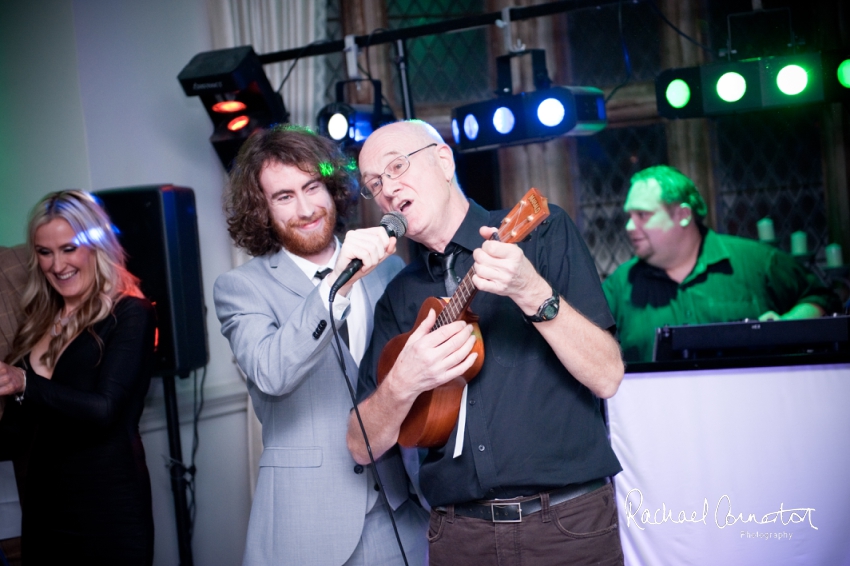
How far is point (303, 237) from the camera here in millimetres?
2062

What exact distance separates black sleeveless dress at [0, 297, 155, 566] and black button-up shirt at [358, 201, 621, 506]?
4.34ft

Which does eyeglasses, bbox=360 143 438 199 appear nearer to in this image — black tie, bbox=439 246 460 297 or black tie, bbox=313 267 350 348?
black tie, bbox=439 246 460 297

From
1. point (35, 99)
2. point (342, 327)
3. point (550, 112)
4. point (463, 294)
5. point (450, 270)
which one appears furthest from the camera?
point (550, 112)

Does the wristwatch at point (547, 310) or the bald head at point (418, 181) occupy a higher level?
the bald head at point (418, 181)

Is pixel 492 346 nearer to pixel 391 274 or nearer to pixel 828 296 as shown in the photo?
pixel 391 274

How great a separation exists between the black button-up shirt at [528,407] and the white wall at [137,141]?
2.30 m

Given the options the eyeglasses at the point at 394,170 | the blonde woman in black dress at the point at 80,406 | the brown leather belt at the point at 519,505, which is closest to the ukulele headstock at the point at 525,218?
the eyeglasses at the point at 394,170

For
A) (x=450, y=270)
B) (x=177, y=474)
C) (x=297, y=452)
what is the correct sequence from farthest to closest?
(x=177, y=474) < (x=297, y=452) < (x=450, y=270)

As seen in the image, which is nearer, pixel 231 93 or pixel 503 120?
pixel 231 93

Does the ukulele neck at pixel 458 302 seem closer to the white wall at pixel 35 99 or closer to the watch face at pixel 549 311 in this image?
the watch face at pixel 549 311

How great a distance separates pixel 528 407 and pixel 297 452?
0.64 meters

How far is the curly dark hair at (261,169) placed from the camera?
7.00 feet

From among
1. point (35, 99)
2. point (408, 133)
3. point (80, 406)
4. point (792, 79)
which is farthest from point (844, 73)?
point (35, 99)

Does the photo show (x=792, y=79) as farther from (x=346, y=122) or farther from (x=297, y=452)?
(x=297, y=452)
